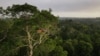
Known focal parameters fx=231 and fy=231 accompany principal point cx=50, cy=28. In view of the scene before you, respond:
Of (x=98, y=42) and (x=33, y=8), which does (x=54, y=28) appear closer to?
(x=33, y=8)

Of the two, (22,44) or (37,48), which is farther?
(37,48)

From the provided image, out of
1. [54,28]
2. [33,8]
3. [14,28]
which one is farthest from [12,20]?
[54,28]

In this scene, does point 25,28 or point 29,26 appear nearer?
point 29,26

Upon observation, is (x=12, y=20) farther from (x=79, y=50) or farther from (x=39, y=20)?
(x=79, y=50)

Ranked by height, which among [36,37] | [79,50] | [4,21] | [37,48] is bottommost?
[79,50]

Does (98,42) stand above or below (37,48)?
below

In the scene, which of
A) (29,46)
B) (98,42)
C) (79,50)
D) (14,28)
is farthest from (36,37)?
(98,42)

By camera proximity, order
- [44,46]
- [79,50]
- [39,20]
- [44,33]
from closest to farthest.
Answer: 1. [39,20]
2. [44,33]
3. [44,46]
4. [79,50]

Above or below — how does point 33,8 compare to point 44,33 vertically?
above

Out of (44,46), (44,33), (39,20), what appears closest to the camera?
(39,20)
